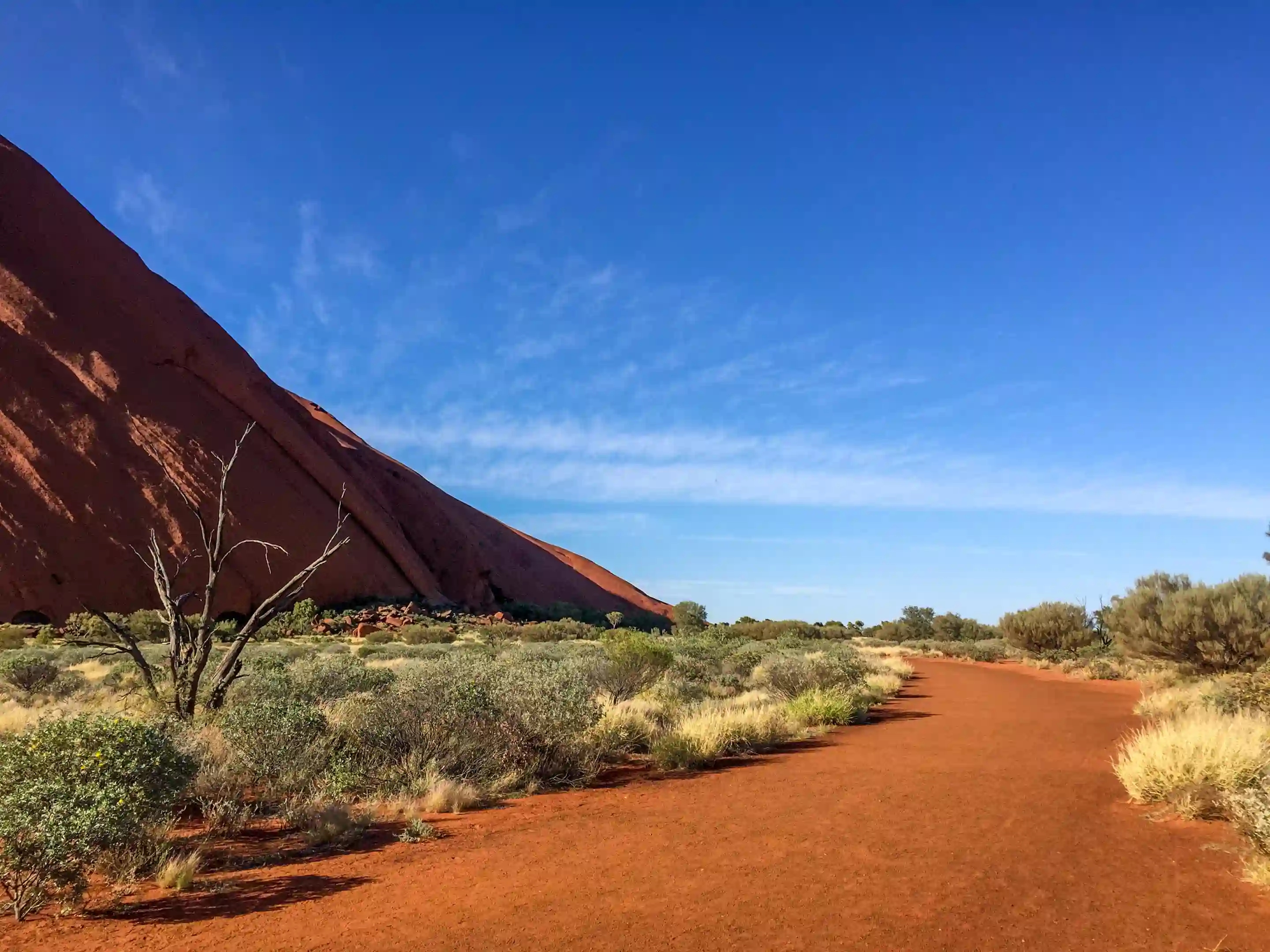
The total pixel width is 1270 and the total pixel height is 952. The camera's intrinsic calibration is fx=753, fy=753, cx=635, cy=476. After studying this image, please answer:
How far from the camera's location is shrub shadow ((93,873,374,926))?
15.6 feet

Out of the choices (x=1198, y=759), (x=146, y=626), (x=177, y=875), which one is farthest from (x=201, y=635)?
(x=146, y=626)

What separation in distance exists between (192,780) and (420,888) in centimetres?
275

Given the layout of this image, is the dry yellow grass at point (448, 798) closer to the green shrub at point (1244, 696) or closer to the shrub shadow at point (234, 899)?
the shrub shadow at point (234, 899)

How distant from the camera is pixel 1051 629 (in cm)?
3166

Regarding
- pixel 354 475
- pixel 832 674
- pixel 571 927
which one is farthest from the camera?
pixel 354 475

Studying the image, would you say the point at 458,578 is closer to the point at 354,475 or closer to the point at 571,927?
the point at 354,475

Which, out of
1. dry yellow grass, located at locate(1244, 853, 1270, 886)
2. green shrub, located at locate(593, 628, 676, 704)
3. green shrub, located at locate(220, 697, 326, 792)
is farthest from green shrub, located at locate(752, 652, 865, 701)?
green shrub, located at locate(220, 697, 326, 792)

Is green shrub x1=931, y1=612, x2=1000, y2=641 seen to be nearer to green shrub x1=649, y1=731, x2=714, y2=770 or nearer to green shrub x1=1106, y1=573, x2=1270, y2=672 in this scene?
green shrub x1=1106, y1=573, x2=1270, y2=672

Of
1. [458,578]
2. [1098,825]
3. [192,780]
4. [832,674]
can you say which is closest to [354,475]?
[458,578]

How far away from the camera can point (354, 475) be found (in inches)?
1863

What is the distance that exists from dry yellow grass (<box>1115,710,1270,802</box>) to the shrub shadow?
24.2 feet

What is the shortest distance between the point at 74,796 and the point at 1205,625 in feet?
74.1

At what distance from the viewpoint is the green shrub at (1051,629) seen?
31094 millimetres

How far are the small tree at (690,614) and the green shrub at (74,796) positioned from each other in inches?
2255
